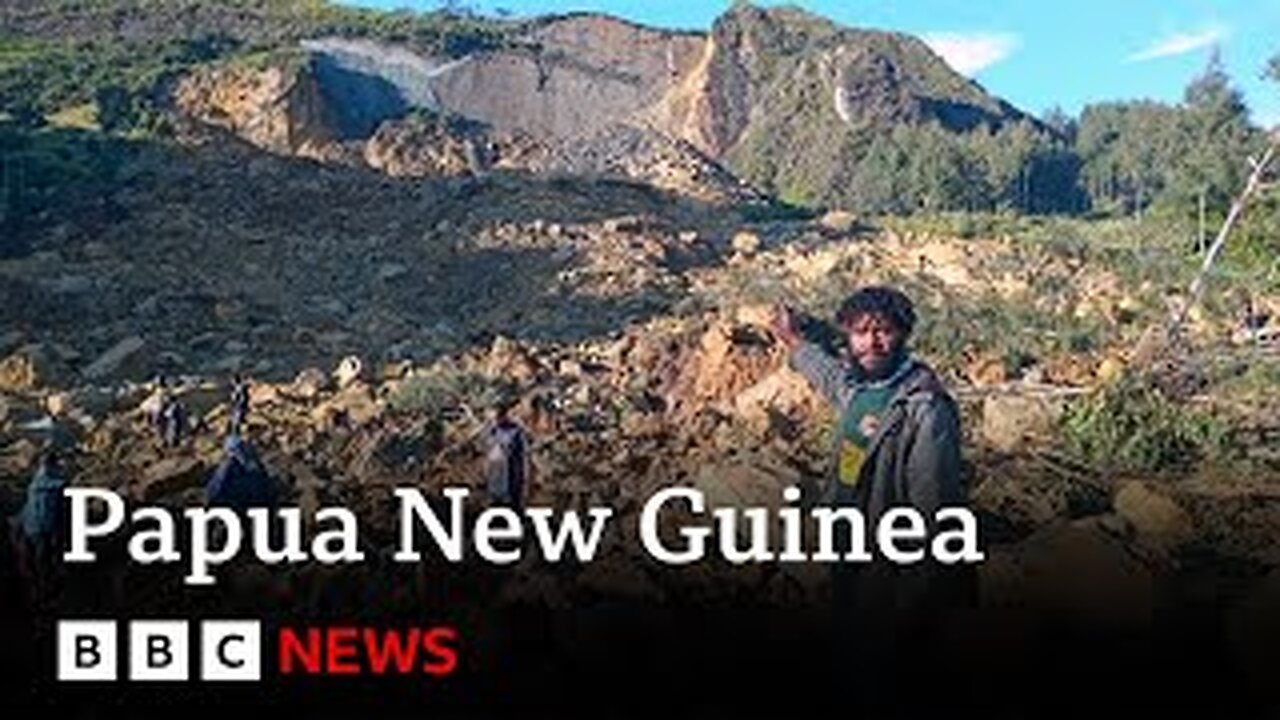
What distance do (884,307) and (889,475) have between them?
0.36 meters

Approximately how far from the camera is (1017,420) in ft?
36.3

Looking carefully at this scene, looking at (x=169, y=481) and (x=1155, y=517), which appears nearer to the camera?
(x=1155, y=517)

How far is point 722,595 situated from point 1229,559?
2604 mm

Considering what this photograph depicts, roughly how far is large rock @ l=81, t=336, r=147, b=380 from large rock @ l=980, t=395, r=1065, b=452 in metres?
8.50

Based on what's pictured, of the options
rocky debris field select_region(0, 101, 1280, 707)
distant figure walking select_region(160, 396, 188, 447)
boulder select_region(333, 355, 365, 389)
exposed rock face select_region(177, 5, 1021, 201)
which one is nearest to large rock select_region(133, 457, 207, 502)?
rocky debris field select_region(0, 101, 1280, 707)

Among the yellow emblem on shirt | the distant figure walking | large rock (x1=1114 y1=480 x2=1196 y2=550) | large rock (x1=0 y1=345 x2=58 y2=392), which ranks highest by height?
large rock (x1=0 y1=345 x2=58 y2=392)

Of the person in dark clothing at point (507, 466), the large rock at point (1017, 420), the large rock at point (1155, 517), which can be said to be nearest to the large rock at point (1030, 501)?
the large rock at point (1155, 517)

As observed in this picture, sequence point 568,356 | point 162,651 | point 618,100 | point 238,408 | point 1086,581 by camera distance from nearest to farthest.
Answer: point 162,651 → point 1086,581 → point 238,408 → point 568,356 → point 618,100

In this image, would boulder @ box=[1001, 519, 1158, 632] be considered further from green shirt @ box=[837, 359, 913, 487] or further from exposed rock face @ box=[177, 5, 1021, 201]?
exposed rock face @ box=[177, 5, 1021, 201]

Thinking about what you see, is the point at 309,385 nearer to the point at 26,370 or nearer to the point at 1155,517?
the point at 26,370

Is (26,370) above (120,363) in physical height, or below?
below

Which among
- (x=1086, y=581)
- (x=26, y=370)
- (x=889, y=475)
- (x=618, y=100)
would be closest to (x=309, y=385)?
(x=26, y=370)

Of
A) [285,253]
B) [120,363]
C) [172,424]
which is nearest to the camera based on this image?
[172,424]

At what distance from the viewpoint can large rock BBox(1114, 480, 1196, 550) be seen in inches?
303
